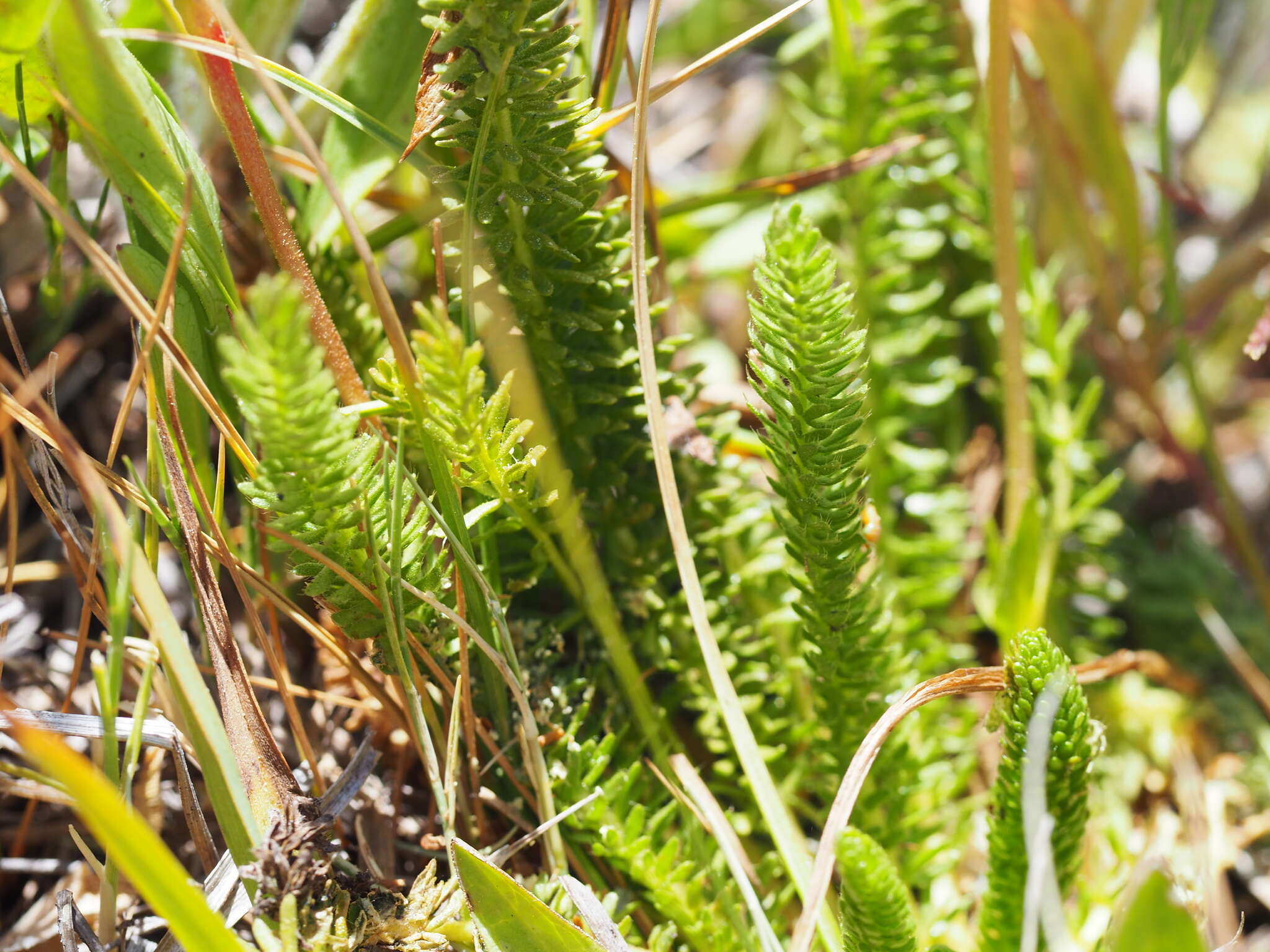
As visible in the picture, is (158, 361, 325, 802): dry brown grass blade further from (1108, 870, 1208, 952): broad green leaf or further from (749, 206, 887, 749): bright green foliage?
(1108, 870, 1208, 952): broad green leaf

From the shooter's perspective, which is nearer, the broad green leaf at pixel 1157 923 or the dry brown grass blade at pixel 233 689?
the broad green leaf at pixel 1157 923

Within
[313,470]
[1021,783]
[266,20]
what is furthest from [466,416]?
[266,20]

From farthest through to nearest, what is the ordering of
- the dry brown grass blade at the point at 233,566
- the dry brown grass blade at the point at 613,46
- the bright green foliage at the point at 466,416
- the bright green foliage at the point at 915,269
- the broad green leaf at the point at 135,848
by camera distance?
the bright green foliage at the point at 915,269
the dry brown grass blade at the point at 613,46
the dry brown grass blade at the point at 233,566
the bright green foliage at the point at 466,416
the broad green leaf at the point at 135,848

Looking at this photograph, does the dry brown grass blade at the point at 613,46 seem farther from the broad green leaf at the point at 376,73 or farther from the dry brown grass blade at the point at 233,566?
the dry brown grass blade at the point at 233,566

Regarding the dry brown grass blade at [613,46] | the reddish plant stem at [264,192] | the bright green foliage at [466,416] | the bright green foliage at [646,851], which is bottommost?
the bright green foliage at [646,851]

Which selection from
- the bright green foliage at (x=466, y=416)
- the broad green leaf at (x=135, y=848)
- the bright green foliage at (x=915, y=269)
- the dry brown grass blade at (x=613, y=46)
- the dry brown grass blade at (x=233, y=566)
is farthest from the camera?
the bright green foliage at (x=915, y=269)

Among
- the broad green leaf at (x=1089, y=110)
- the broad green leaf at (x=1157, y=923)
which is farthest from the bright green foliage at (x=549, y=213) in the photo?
the broad green leaf at (x=1089, y=110)

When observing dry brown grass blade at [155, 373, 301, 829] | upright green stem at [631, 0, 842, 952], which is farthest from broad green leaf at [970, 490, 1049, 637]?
dry brown grass blade at [155, 373, 301, 829]
